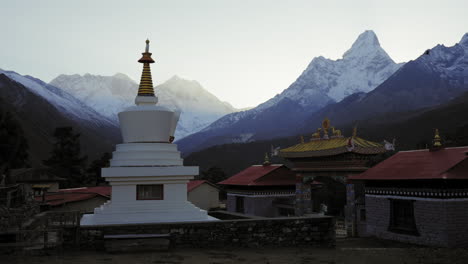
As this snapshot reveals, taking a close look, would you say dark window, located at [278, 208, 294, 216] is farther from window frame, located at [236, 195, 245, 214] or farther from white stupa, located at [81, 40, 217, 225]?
white stupa, located at [81, 40, 217, 225]

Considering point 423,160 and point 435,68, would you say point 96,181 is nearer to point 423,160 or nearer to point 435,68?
point 423,160

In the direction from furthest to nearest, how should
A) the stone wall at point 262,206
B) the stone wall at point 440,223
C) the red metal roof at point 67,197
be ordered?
the stone wall at point 262,206 < the red metal roof at point 67,197 < the stone wall at point 440,223

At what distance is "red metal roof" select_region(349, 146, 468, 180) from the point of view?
16703 millimetres

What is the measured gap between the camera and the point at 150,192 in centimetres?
1508

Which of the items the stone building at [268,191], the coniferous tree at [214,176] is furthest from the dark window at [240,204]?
the coniferous tree at [214,176]

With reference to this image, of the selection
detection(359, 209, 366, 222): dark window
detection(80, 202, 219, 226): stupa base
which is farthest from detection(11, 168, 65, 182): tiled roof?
detection(359, 209, 366, 222): dark window

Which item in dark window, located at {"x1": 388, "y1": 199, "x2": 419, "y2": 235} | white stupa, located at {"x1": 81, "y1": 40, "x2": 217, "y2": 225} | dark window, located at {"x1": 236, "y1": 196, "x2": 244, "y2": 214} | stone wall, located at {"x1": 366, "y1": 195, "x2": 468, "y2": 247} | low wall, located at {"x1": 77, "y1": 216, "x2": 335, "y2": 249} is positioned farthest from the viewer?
dark window, located at {"x1": 236, "y1": 196, "x2": 244, "y2": 214}

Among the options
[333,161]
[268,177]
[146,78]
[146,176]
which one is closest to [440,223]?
[333,161]

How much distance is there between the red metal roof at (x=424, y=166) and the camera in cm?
1670

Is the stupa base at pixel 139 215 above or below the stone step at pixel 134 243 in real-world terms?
above

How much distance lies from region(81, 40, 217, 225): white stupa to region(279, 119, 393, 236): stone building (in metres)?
10.0

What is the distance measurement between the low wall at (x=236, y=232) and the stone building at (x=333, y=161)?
8.25 metres

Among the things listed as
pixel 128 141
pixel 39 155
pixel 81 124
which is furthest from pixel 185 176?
pixel 81 124

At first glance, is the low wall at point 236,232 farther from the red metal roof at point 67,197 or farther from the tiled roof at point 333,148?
the red metal roof at point 67,197
